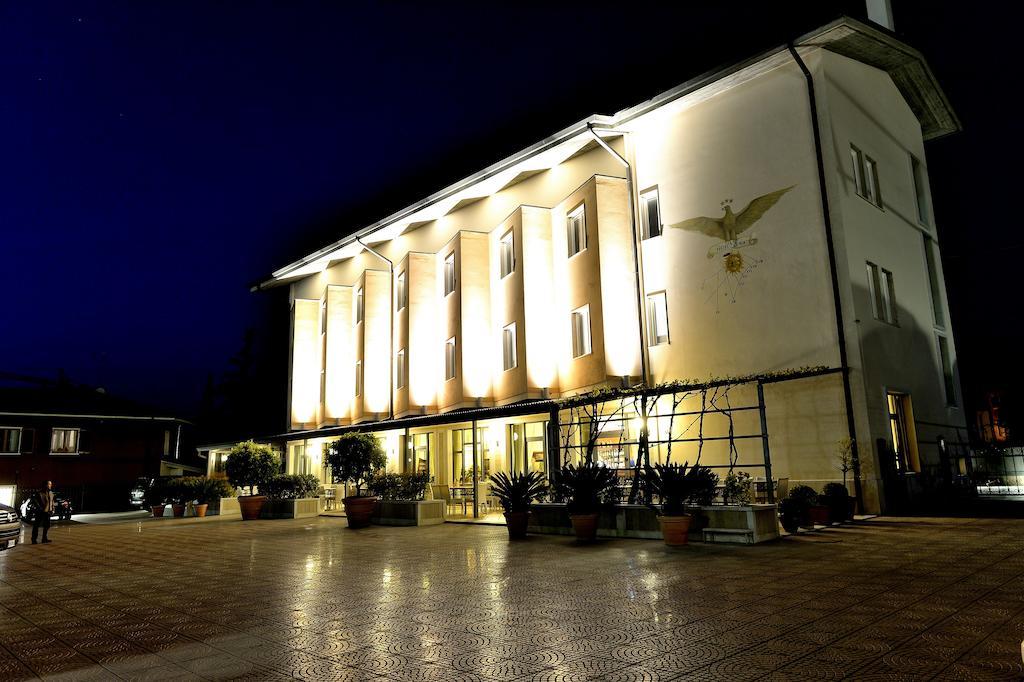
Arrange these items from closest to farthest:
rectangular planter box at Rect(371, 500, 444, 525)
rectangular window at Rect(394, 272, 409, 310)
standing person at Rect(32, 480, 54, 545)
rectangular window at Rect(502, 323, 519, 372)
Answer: standing person at Rect(32, 480, 54, 545) < rectangular planter box at Rect(371, 500, 444, 525) < rectangular window at Rect(502, 323, 519, 372) < rectangular window at Rect(394, 272, 409, 310)

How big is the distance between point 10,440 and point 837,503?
40.0 meters

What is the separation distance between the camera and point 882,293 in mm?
18359

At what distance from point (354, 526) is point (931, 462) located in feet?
54.0

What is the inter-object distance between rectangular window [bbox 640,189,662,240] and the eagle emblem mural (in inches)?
71.1

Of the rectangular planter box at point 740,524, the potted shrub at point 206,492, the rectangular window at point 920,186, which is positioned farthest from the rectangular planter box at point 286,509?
the rectangular window at point 920,186

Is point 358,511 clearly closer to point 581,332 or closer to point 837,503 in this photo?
point 581,332

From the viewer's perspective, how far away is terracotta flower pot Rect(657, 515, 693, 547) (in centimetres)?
1177

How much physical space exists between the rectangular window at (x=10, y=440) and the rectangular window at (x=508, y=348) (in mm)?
29136

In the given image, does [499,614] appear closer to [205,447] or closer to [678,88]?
[678,88]

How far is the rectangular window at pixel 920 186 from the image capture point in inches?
904

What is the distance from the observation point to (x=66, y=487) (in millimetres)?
37094

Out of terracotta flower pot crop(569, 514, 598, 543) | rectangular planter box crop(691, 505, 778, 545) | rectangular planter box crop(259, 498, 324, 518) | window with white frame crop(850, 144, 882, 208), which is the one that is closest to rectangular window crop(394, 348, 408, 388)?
rectangular planter box crop(259, 498, 324, 518)

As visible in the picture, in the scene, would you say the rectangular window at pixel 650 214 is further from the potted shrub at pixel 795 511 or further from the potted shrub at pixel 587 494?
the potted shrub at pixel 795 511

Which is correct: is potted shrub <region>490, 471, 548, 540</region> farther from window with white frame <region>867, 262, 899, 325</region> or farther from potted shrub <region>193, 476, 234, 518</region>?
potted shrub <region>193, 476, 234, 518</region>
